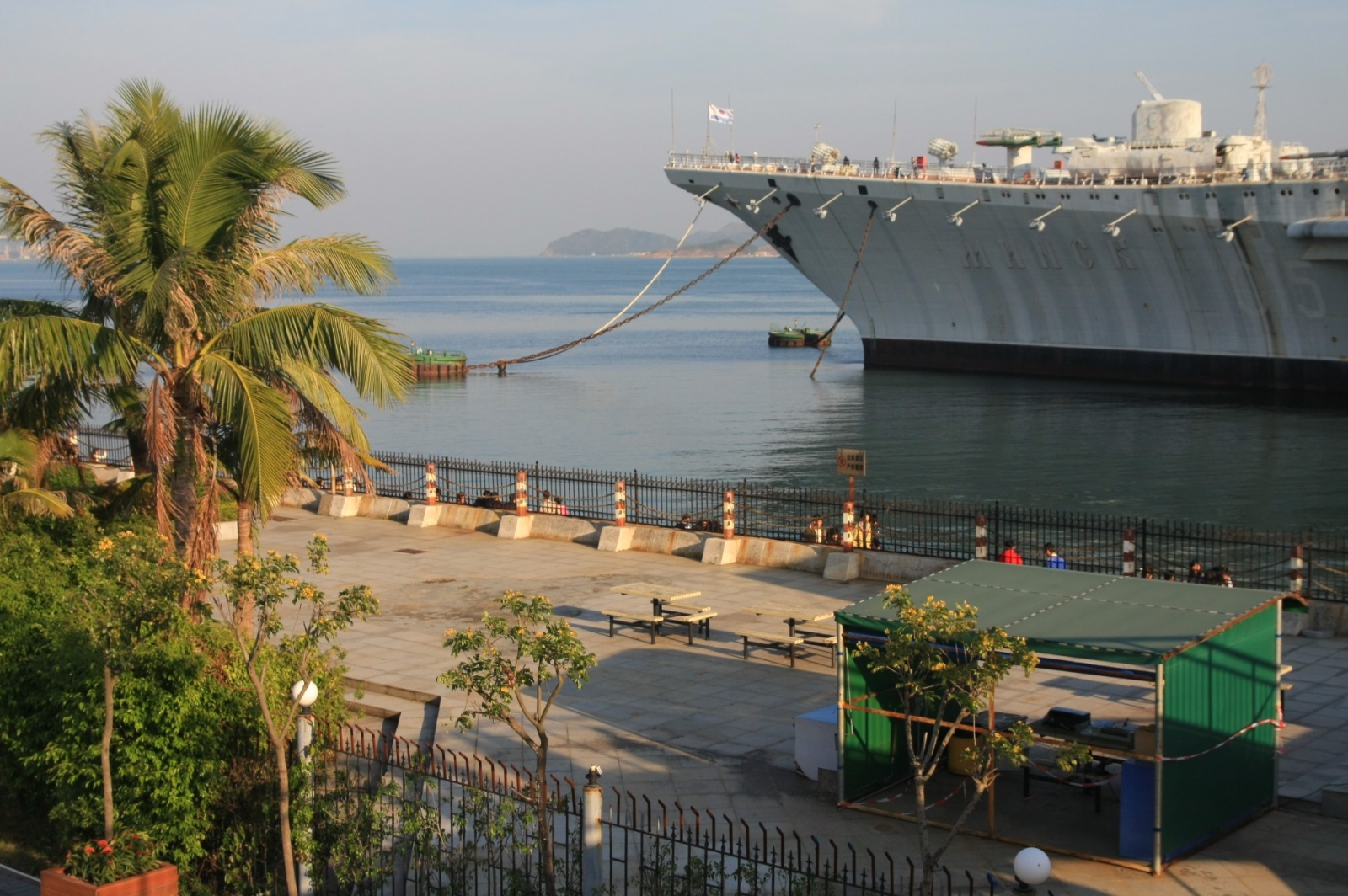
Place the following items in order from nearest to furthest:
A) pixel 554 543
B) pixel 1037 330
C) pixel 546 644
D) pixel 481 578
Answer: pixel 546 644
pixel 481 578
pixel 554 543
pixel 1037 330

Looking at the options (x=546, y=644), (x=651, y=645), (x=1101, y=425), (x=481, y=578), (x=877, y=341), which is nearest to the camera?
(x=546, y=644)

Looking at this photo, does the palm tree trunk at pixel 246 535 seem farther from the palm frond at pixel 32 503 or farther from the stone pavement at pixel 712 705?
the palm frond at pixel 32 503

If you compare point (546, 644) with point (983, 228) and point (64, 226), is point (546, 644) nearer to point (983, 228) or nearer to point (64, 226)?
point (64, 226)

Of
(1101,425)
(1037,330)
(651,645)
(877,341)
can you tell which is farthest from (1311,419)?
(651,645)

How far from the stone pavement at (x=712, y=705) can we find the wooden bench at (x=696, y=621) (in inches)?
6.6

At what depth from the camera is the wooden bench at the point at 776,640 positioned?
1459 cm

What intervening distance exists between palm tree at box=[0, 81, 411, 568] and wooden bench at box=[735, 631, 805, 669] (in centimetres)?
492

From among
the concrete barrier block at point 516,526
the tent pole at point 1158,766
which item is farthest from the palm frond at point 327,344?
the concrete barrier block at point 516,526

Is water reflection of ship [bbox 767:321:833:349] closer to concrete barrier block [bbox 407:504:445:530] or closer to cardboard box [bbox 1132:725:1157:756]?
concrete barrier block [bbox 407:504:445:530]

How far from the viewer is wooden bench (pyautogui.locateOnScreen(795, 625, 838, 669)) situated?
14688mm

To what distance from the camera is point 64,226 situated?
1151cm

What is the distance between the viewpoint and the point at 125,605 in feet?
28.7

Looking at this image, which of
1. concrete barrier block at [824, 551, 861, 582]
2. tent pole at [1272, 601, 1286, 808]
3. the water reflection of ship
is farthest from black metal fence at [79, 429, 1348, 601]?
the water reflection of ship

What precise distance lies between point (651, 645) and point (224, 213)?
7041 millimetres
